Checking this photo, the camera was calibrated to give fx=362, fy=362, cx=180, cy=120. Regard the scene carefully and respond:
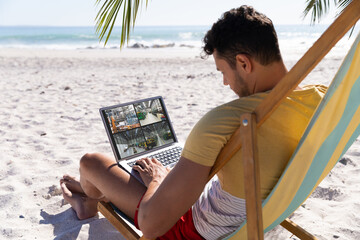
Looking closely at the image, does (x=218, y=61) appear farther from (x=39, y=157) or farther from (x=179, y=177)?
(x=39, y=157)

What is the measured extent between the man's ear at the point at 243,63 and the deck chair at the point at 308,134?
0.73 ft

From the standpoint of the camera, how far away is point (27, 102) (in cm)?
527

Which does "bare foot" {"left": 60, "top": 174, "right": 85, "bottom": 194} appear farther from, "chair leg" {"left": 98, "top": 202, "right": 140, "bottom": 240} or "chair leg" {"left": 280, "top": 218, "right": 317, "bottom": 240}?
"chair leg" {"left": 280, "top": 218, "right": 317, "bottom": 240}

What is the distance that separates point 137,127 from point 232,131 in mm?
1153

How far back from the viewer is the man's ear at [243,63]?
1255 mm

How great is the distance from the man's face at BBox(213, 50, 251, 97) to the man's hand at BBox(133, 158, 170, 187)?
0.58 meters

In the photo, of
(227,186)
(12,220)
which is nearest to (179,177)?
(227,186)

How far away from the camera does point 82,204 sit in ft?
7.59

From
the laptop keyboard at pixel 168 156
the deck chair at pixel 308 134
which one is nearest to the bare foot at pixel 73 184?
the laptop keyboard at pixel 168 156

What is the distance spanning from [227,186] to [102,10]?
1.25 m

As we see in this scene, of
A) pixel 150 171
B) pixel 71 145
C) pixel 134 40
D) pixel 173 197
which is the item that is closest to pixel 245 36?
pixel 173 197

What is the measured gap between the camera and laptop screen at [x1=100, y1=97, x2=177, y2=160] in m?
2.19

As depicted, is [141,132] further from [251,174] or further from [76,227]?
[251,174]

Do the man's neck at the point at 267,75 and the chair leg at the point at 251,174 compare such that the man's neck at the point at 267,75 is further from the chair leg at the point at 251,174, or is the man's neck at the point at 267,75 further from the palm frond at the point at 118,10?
the palm frond at the point at 118,10
